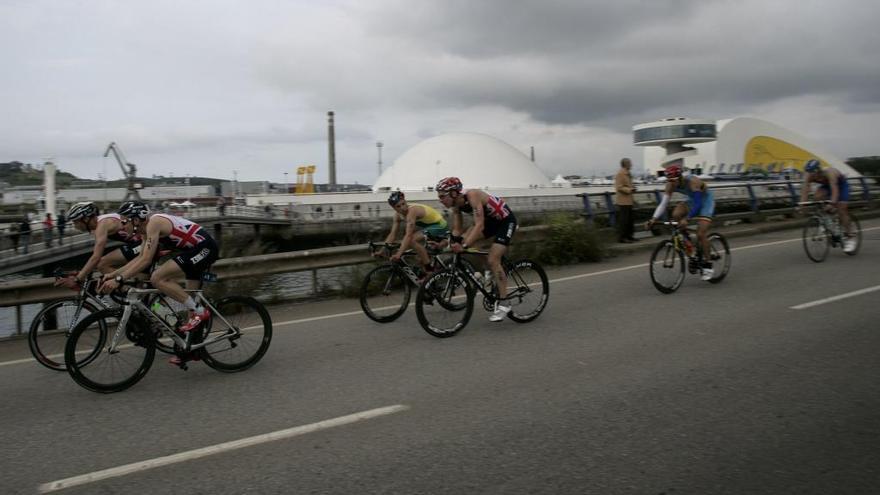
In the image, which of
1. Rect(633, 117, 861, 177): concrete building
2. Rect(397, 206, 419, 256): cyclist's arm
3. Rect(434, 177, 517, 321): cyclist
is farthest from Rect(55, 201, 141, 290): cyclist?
Rect(633, 117, 861, 177): concrete building

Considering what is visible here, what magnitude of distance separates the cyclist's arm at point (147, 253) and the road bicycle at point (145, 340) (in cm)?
26

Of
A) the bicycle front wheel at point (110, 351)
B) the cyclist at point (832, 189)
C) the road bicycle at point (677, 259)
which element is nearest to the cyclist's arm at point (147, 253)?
the bicycle front wheel at point (110, 351)

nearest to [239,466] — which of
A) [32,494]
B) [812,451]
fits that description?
[32,494]

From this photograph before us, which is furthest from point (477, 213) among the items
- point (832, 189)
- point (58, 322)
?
Answer: point (832, 189)

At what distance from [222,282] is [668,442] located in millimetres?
7103

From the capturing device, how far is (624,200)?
45.6 feet

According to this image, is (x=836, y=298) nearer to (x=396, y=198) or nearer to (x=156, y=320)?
(x=396, y=198)

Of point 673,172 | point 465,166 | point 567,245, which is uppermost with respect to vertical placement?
point 465,166

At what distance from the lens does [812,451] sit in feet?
12.2

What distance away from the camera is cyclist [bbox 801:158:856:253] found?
11258 millimetres

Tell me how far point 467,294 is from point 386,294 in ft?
4.24

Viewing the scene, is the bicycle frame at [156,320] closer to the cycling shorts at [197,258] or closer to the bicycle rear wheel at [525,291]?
the cycling shorts at [197,258]

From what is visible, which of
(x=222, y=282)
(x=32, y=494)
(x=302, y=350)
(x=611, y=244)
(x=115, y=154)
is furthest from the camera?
(x=115, y=154)

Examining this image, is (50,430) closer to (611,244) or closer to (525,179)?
(611,244)
